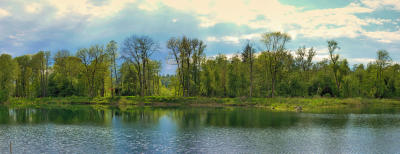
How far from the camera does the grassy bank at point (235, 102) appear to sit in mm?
64938

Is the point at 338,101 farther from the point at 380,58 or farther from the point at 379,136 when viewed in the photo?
the point at 379,136

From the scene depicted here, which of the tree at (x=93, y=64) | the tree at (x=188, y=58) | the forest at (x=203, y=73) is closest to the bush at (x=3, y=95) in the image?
the forest at (x=203, y=73)

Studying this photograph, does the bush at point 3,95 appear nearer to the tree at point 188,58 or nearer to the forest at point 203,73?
the forest at point 203,73

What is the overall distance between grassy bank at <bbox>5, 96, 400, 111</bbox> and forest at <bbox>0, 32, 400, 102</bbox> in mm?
3948

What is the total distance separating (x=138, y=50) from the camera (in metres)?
77.1

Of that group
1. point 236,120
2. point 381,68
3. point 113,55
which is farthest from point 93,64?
point 381,68

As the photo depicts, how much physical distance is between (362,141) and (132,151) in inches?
763

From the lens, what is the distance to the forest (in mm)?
75188

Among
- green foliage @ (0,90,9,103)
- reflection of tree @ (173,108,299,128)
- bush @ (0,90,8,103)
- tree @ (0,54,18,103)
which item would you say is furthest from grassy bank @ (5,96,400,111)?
reflection of tree @ (173,108,299,128)

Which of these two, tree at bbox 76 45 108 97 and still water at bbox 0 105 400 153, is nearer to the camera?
still water at bbox 0 105 400 153

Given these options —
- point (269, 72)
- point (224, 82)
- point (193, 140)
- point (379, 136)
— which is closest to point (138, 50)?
point (224, 82)

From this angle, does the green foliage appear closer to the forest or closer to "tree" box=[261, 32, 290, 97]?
the forest

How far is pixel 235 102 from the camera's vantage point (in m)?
69.0

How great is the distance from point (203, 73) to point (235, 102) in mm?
15795
